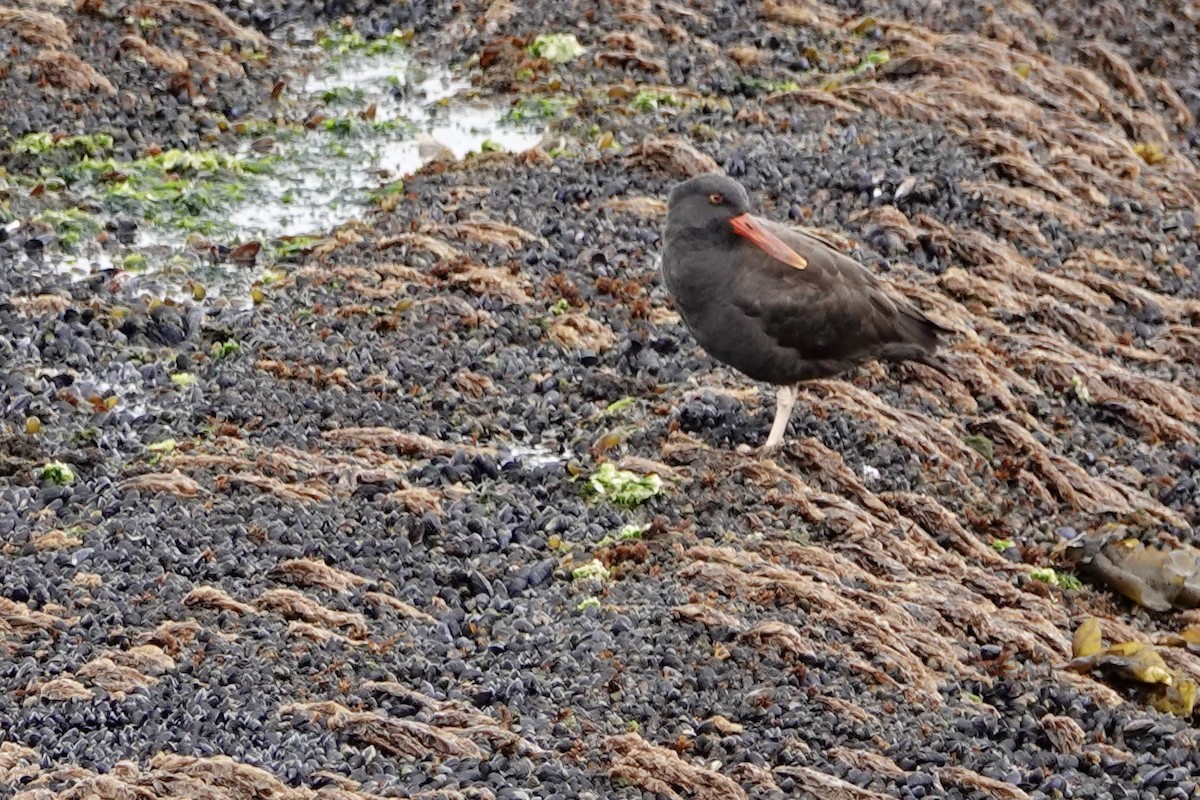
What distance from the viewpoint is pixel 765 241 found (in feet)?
28.7

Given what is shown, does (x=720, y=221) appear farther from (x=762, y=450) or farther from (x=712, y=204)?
(x=762, y=450)

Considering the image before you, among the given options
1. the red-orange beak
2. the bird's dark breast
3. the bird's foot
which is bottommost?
the bird's foot

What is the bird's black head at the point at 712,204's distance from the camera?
878 centimetres

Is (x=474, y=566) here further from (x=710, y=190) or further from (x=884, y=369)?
(x=884, y=369)

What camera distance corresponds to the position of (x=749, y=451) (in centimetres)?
887

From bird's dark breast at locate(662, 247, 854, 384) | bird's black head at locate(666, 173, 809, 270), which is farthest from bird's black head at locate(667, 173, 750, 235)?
bird's dark breast at locate(662, 247, 854, 384)

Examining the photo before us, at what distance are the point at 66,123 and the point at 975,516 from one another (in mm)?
7569

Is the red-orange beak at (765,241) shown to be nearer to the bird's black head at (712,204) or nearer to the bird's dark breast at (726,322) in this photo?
the bird's black head at (712,204)

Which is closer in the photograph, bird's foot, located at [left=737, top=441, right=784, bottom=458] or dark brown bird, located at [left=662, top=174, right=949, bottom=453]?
dark brown bird, located at [left=662, top=174, right=949, bottom=453]

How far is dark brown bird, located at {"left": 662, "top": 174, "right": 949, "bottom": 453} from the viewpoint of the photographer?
8695mm

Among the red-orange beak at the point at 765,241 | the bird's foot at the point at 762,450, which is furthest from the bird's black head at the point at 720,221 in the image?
the bird's foot at the point at 762,450

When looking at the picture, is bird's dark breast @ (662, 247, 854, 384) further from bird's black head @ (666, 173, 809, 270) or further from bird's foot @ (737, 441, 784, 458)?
bird's foot @ (737, 441, 784, 458)

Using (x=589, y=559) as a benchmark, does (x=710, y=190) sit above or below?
above

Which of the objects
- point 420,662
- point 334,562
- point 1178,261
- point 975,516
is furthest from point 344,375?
point 1178,261
